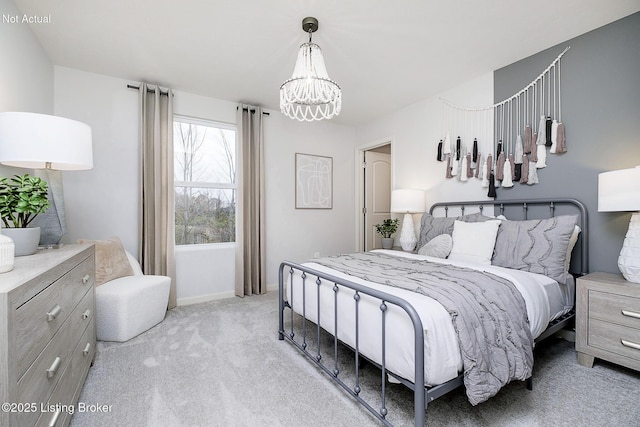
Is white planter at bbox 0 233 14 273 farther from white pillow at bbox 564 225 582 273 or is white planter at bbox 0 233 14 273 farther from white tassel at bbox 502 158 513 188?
white tassel at bbox 502 158 513 188

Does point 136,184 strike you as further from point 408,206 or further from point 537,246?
point 537,246

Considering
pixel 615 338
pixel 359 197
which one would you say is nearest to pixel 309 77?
pixel 615 338

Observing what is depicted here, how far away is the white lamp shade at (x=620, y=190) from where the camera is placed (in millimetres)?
1833

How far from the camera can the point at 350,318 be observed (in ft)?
5.75

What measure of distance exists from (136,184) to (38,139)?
1745 mm

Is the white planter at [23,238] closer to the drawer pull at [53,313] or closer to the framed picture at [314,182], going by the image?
the drawer pull at [53,313]

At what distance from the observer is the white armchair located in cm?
246

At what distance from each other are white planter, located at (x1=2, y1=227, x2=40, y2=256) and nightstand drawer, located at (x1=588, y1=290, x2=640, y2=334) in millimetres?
3430

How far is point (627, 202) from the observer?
186cm

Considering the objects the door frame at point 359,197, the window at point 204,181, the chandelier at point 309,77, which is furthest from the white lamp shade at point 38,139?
the door frame at point 359,197

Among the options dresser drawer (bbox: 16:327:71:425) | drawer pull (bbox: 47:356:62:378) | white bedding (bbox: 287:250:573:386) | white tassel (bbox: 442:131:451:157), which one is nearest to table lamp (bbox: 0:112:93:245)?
dresser drawer (bbox: 16:327:71:425)

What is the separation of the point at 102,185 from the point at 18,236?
191cm

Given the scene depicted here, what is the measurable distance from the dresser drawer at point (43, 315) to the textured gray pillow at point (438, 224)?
2.92 m

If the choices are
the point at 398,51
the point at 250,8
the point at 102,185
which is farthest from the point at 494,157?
the point at 102,185
